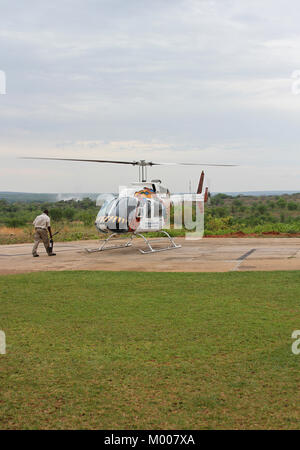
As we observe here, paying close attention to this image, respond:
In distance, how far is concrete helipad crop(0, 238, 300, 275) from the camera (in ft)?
38.5

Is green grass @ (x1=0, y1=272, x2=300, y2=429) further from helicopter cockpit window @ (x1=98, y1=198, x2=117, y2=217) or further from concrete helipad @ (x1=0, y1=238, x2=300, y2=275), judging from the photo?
helicopter cockpit window @ (x1=98, y1=198, x2=117, y2=217)

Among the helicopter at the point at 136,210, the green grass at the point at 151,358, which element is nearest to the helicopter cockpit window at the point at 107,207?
the helicopter at the point at 136,210

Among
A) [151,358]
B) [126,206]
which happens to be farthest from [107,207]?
[151,358]

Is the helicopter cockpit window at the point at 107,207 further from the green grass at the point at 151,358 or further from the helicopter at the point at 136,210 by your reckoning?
the green grass at the point at 151,358

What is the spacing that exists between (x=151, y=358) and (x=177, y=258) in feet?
27.0

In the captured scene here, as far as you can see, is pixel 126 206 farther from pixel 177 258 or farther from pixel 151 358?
pixel 151 358

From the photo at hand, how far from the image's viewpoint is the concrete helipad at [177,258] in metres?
11.8

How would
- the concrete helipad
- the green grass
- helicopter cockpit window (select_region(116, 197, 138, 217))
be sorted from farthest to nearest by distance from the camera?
helicopter cockpit window (select_region(116, 197, 138, 217)), the concrete helipad, the green grass

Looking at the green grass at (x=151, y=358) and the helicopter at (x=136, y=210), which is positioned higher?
the helicopter at (x=136, y=210)

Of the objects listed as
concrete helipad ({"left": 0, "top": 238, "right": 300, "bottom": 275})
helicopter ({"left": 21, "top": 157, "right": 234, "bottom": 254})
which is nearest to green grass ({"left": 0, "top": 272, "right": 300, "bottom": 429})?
concrete helipad ({"left": 0, "top": 238, "right": 300, "bottom": 275})

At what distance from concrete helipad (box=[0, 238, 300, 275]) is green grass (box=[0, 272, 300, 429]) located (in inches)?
109

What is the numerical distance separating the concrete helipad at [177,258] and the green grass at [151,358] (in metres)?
2.78

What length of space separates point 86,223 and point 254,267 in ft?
49.1

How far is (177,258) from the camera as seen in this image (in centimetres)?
1345
